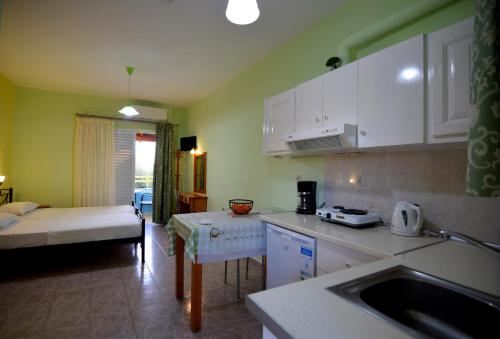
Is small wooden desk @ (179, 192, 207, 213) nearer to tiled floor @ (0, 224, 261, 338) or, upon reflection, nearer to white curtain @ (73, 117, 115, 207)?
tiled floor @ (0, 224, 261, 338)

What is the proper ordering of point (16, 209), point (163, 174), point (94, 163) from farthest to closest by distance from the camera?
point (163, 174), point (94, 163), point (16, 209)

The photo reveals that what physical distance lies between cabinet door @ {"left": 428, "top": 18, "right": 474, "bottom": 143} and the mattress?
11.3ft

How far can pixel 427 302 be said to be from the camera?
955 mm

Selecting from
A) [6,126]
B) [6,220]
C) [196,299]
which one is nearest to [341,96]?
[196,299]

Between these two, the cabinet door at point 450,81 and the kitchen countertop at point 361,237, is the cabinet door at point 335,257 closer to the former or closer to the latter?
the kitchen countertop at point 361,237

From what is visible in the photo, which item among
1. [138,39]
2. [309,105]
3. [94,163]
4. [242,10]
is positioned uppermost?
[138,39]

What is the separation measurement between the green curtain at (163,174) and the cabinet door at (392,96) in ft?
15.6

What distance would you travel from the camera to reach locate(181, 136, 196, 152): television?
5504 mm

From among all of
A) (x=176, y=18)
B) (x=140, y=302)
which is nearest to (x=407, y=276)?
(x=140, y=302)

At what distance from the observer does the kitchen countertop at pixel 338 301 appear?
0.63 metres

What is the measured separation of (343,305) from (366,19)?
7.31ft

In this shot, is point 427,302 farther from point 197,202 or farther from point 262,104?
point 197,202

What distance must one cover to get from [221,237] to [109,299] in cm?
141

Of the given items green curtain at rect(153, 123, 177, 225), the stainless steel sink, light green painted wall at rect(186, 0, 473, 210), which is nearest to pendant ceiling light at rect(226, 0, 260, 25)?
light green painted wall at rect(186, 0, 473, 210)
